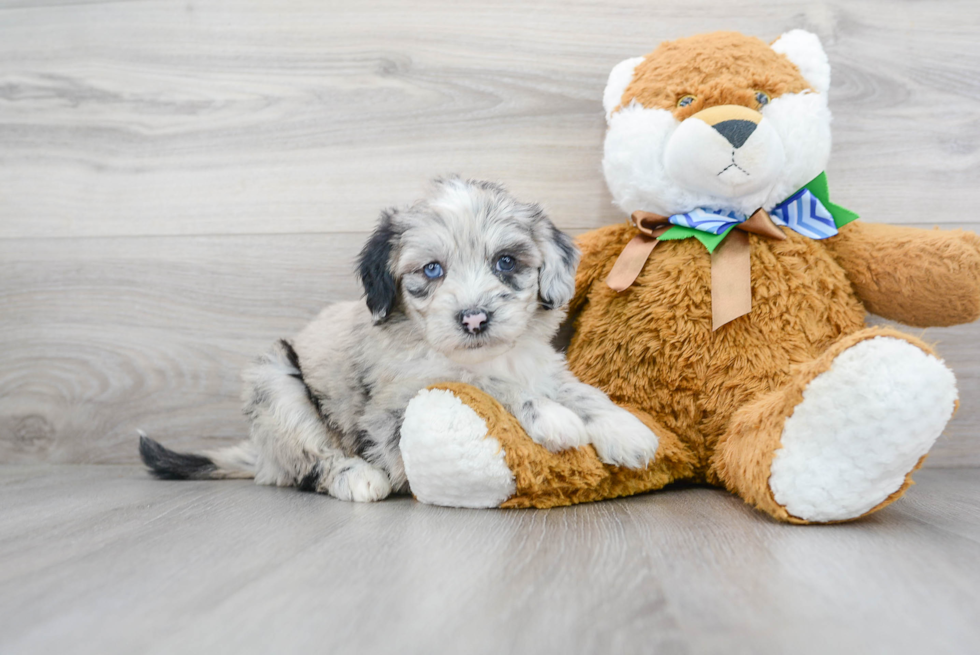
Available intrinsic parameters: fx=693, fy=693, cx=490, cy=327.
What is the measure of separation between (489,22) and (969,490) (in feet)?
5.86

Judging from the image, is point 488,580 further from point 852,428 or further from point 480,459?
point 852,428

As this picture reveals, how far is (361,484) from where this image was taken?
157cm

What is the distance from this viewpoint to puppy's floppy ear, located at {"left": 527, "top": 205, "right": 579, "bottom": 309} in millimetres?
1556

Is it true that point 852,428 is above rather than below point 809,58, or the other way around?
below

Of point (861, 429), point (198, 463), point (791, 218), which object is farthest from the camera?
point (198, 463)

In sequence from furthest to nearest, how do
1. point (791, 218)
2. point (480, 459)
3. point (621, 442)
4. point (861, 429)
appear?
point (791, 218)
point (621, 442)
point (480, 459)
point (861, 429)

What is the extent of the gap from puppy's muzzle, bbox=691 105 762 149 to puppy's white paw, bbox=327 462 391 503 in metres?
1.08

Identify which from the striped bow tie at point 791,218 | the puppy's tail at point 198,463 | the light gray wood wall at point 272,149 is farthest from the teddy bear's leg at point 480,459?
the light gray wood wall at point 272,149

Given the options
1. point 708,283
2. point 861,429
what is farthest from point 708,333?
point 861,429

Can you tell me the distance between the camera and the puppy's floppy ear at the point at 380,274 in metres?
1.55

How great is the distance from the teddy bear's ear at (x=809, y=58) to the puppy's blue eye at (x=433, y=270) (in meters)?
1.03

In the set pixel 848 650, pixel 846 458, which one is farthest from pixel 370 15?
→ pixel 848 650

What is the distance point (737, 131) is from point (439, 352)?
0.81m

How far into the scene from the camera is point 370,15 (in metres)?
2.11
